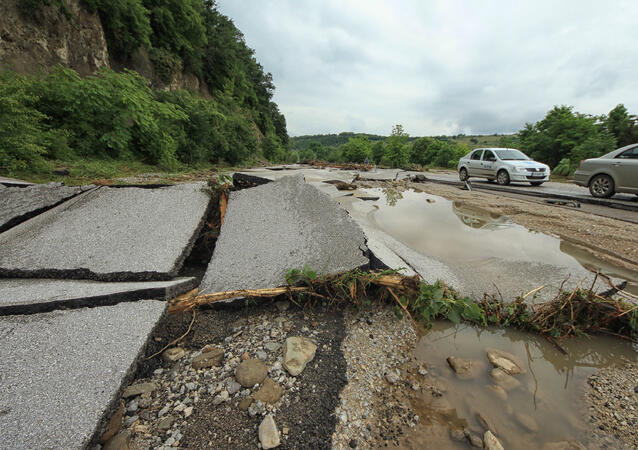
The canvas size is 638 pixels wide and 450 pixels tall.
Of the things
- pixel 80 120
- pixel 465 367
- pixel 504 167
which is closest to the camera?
pixel 465 367

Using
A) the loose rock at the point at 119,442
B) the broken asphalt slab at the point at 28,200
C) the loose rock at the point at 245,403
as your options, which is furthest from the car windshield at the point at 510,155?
the broken asphalt slab at the point at 28,200

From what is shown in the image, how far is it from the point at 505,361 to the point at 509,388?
154mm

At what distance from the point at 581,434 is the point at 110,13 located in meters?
15.5

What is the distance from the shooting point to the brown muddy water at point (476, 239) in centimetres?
238

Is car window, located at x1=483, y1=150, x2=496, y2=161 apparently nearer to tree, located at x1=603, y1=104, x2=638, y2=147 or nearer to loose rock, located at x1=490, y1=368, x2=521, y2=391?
loose rock, located at x1=490, y1=368, x2=521, y2=391

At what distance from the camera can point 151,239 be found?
179 cm

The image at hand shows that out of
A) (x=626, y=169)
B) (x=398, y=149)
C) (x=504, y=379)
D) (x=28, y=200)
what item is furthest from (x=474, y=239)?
(x=398, y=149)

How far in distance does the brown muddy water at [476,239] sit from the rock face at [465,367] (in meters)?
1.19

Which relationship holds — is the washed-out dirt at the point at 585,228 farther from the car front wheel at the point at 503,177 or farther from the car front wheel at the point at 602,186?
the car front wheel at the point at 503,177

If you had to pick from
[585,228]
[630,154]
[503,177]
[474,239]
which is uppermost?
→ [630,154]

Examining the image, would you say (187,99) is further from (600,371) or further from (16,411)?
(600,371)

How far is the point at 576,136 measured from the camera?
15.3 meters

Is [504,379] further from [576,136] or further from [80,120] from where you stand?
[576,136]

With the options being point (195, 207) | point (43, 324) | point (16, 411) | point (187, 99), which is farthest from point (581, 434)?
point (187, 99)
